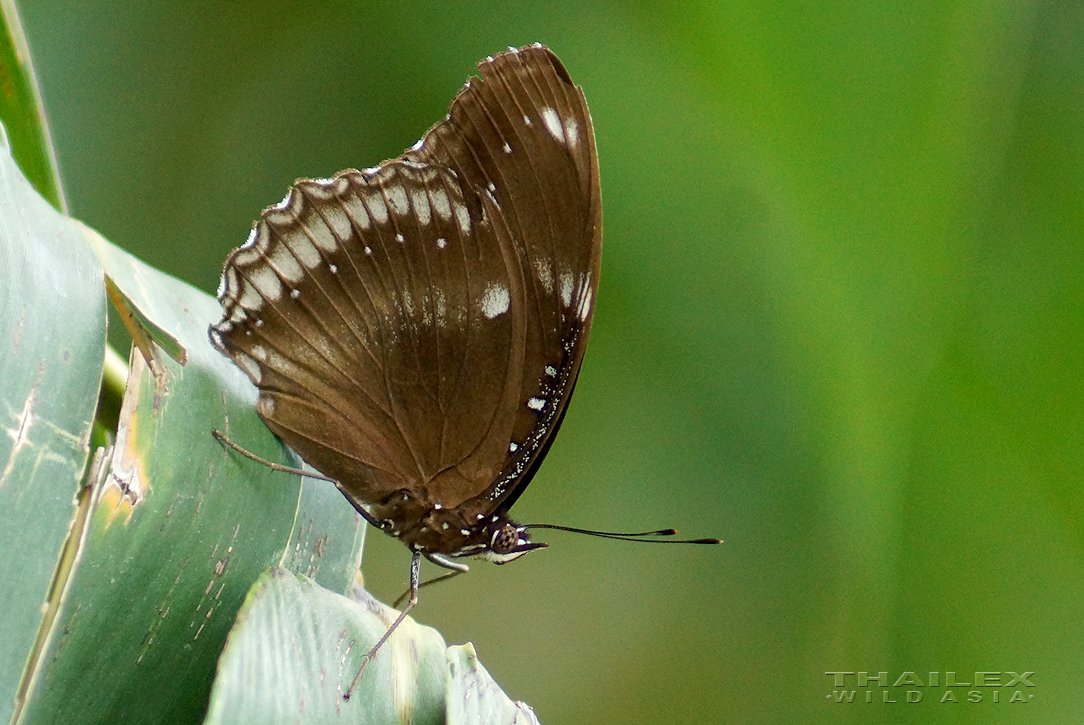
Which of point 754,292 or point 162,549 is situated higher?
point 754,292

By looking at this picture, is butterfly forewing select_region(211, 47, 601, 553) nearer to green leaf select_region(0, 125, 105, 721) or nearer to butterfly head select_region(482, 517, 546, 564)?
butterfly head select_region(482, 517, 546, 564)

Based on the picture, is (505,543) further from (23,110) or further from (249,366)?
(23,110)

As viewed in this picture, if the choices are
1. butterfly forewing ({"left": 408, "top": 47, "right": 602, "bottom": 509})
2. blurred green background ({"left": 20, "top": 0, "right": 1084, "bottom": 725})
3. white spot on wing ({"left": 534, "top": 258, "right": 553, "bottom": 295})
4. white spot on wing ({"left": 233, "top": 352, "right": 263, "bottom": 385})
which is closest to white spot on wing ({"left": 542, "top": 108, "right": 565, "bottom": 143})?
butterfly forewing ({"left": 408, "top": 47, "right": 602, "bottom": 509})

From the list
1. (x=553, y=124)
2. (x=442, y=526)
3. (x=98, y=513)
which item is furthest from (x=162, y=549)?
(x=553, y=124)

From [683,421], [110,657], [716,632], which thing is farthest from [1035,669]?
[110,657]

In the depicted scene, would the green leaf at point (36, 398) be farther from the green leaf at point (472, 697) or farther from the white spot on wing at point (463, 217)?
the white spot on wing at point (463, 217)

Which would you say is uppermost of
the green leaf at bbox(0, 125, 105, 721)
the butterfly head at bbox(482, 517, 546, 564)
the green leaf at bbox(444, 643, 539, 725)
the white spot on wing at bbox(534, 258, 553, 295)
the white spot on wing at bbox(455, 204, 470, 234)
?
the white spot on wing at bbox(455, 204, 470, 234)

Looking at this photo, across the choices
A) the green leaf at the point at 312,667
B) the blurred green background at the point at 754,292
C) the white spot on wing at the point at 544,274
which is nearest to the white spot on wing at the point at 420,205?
the white spot on wing at the point at 544,274
